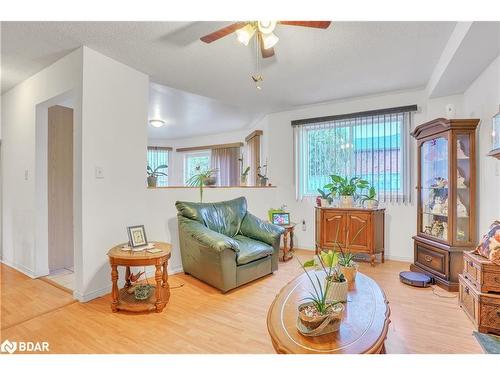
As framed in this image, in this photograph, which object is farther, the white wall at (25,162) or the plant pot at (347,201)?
the plant pot at (347,201)

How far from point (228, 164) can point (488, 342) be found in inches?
223

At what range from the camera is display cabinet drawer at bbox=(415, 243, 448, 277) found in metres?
2.79

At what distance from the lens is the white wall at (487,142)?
7.84 feet

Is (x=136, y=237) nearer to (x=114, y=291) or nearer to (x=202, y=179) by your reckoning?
(x=114, y=291)

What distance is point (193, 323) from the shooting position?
2.12 meters

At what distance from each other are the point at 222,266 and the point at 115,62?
2314 millimetres

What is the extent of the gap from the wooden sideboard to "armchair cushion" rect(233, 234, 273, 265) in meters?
1.02

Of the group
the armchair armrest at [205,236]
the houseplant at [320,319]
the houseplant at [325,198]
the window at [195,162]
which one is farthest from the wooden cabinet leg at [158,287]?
the window at [195,162]

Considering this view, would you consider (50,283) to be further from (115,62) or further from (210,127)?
(210,127)

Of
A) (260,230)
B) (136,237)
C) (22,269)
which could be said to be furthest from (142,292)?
(22,269)

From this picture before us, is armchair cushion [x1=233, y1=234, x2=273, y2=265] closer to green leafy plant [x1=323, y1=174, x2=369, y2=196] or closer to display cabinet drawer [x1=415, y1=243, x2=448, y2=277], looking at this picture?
green leafy plant [x1=323, y1=174, x2=369, y2=196]

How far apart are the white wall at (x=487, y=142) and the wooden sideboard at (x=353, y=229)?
111cm

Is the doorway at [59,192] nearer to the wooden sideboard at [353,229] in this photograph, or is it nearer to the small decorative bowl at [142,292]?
the small decorative bowl at [142,292]
